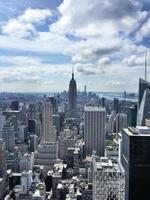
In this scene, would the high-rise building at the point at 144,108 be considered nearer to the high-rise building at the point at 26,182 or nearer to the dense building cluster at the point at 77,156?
the dense building cluster at the point at 77,156

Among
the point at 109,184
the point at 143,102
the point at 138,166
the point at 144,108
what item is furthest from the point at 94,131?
the point at 109,184

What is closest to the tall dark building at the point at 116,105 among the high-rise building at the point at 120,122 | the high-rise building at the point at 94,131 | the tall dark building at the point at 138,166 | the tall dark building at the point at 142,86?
the high-rise building at the point at 120,122

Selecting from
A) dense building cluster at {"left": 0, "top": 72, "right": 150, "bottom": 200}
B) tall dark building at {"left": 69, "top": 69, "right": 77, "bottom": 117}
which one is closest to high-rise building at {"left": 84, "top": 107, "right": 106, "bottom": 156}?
dense building cluster at {"left": 0, "top": 72, "right": 150, "bottom": 200}

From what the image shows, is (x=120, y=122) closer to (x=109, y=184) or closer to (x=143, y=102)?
(x=143, y=102)

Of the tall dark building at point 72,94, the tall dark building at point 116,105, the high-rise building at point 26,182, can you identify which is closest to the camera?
the high-rise building at point 26,182

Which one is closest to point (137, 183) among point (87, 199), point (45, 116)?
point (87, 199)

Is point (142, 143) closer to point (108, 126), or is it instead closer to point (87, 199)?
point (87, 199)

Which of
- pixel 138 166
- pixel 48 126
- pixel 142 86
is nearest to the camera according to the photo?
pixel 138 166
